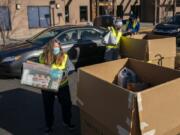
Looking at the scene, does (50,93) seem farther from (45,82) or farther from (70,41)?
(70,41)

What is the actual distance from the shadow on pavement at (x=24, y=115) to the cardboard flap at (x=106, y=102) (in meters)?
1.80

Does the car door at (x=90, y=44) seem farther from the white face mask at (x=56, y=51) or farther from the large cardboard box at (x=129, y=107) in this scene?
the large cardboard box at (x=129, y=107)

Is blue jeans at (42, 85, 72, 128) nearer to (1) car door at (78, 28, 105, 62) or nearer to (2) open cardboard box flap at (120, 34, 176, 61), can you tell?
(2) open cardboard box flap at (120, 34, 176, 61)

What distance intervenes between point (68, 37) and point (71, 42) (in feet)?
0.66

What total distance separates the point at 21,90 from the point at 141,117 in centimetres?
567

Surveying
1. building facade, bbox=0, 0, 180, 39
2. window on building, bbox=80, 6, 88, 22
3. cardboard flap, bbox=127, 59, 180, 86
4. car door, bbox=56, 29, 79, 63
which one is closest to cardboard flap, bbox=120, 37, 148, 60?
cardboard flap, bbox=127, 59, 180, 86

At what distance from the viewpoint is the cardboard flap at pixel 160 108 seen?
2617 mm

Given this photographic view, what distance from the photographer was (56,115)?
5820mm

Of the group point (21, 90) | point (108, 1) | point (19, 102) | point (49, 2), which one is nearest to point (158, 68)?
point (19, 102)

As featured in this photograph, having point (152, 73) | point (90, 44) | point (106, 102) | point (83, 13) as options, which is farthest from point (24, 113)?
point (83, 13)

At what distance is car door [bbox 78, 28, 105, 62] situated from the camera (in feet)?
32.0

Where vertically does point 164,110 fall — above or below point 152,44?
below

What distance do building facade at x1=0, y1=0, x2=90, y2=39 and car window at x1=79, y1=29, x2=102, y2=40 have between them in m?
13.5

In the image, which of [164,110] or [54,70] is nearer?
[164,110]
